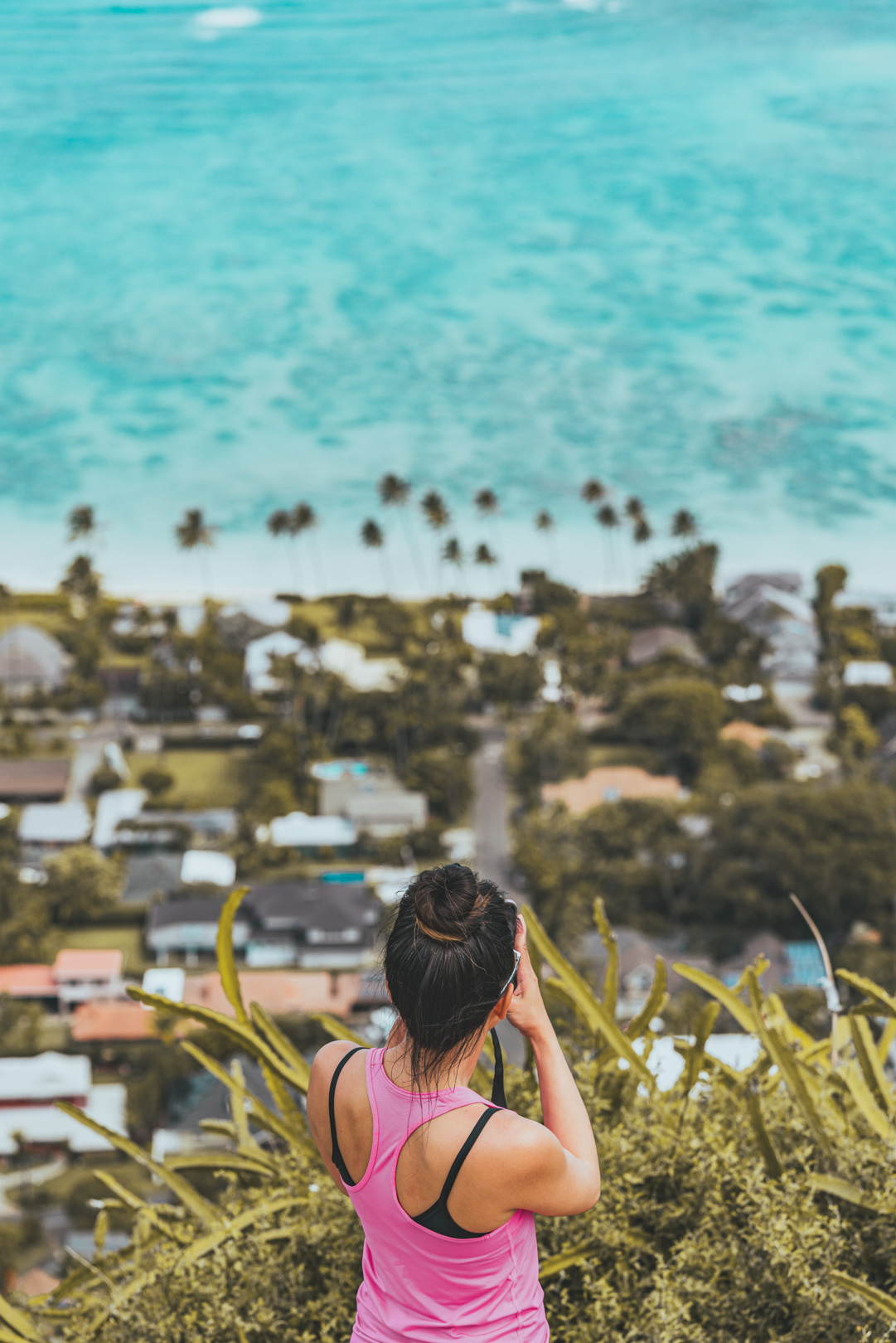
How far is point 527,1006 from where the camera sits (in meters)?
1.93

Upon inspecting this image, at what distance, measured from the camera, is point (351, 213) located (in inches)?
1768

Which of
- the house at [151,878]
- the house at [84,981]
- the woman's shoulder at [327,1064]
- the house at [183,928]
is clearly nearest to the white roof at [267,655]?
the house at [151,878]

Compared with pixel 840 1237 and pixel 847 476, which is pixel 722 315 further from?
pixel 840 1237

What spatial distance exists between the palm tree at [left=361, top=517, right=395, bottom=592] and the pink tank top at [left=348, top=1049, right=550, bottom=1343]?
102 feet

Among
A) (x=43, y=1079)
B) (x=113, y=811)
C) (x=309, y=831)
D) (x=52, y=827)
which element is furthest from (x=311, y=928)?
(x=52, y=827)

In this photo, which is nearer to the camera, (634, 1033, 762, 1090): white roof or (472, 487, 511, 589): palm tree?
(634, 1033, 762, 1090): white roof

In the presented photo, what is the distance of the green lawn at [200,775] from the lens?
26875 mm

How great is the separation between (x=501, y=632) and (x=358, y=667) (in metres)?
3.53

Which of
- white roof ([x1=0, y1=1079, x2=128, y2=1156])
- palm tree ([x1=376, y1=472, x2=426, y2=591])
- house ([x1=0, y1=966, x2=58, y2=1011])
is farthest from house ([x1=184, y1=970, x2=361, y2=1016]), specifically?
palm tree ([x1=376, y1=472, x2=426, y2=591])

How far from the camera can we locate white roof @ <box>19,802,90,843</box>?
2548cm

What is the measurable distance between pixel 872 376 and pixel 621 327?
7260 mm

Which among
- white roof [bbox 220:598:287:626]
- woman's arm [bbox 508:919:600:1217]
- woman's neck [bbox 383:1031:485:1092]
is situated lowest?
white roof [bbox 220:598:287:626]

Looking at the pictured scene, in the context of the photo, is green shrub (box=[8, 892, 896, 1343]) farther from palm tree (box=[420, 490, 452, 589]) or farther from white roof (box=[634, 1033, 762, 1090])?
palm tree (box=[420, 490, 452, 589])

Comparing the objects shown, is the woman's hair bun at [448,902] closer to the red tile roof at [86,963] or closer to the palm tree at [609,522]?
the red tile roof at [86,963]
